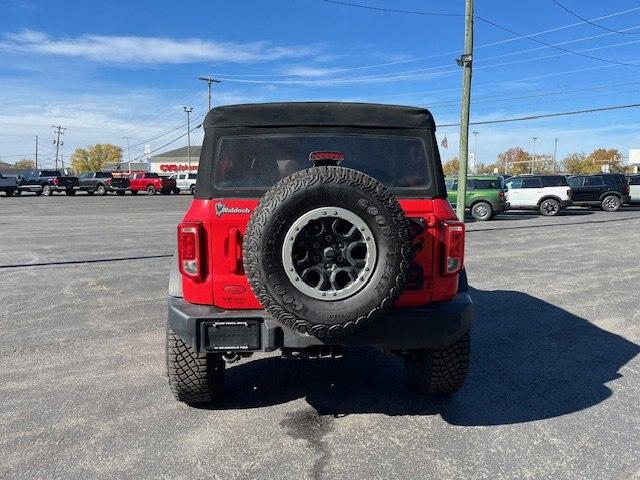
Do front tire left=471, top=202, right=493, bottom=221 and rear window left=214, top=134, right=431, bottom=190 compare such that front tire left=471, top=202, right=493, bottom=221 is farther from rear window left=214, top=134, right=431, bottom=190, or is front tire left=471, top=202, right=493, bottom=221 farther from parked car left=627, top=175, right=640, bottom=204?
rear window left=214, top=134, right=431, bottom=190

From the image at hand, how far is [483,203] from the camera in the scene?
810 inches

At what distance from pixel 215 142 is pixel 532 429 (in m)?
2.82

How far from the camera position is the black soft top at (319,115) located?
3496mm

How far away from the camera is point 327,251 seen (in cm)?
295

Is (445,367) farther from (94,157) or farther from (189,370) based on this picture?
Answer: (94,157)

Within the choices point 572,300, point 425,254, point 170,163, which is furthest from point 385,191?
point 170,163

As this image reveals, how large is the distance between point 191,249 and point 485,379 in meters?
2.67

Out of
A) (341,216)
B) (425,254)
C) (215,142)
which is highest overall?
(215,142)

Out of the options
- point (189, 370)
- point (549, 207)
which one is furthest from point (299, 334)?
point (549, 207)

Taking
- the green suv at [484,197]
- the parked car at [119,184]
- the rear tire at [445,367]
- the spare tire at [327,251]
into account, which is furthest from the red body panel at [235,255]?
the parked car at [119,184]

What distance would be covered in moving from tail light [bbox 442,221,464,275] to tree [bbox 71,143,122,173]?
138m

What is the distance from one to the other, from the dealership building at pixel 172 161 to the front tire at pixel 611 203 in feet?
244

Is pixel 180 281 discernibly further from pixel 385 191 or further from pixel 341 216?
pixel 385 191

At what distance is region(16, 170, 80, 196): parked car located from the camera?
132ft
